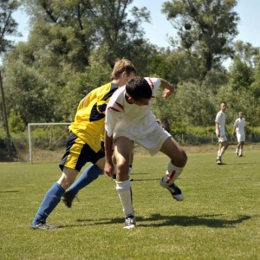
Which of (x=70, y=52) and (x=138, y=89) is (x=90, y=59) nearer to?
(x=70, y=52)

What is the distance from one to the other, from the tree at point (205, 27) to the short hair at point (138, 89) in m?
53.6

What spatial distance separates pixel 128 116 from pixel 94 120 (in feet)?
2.25

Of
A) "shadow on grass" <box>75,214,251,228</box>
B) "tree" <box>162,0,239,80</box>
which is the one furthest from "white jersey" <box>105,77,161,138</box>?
"tree" <box>162,0,239,80</box>

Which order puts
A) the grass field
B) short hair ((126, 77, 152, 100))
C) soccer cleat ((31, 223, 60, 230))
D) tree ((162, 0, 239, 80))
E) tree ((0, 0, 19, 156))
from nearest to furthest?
the grass field → short hair ((126, 77, 152, 100)) → soccer cleat ((31, 223, 60, 230)) → tree ((0, 0, 19, 156)) → tree ((162, 0, 239, 80))

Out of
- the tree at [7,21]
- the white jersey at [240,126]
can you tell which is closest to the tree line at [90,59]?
the tree at [7,21]

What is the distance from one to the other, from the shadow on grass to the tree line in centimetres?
3800

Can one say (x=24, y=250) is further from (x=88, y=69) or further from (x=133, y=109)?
(x=88, y=69)

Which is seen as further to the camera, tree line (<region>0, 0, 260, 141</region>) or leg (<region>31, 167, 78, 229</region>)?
tree line (<region>0, 0, 260, 141</region>)

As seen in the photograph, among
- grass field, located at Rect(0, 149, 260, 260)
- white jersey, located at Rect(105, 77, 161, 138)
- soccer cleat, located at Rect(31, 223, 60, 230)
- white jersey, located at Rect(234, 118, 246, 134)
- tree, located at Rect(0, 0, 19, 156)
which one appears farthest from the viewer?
tree, located at Rect(0, 0, 19, 156)

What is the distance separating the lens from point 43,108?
5231 cm

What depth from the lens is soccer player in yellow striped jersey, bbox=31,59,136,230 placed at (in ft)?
21.1

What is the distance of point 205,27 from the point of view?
59.0 meters

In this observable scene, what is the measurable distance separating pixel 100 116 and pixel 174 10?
56233 millimetres

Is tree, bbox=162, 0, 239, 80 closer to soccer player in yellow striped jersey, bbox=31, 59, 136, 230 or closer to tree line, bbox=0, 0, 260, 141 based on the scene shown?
tree line, bbox=0, 0, 260, 141
